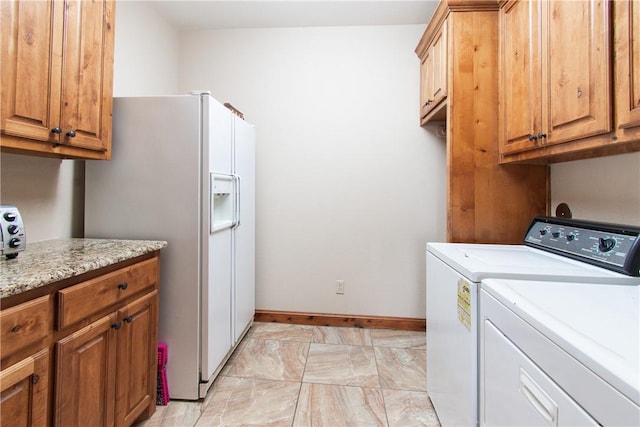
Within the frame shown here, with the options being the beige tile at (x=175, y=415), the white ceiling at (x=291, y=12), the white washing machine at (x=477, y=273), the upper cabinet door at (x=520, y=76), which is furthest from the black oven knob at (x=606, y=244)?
the white ceiling at (x=291, y=12)

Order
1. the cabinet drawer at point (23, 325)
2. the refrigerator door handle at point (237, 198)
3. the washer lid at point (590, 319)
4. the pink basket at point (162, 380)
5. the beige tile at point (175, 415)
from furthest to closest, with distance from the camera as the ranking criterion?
1. the refrigerator door handle at point (237, 198)
2. the pink basket at point (162, 380)
3. the beige tile at point (175, 415)
4. the cabinet drawer at point (23, 325)
5. the washer lid at point (590, 319)

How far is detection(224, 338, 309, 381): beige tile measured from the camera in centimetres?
200

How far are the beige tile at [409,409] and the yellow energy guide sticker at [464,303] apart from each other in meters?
0.79

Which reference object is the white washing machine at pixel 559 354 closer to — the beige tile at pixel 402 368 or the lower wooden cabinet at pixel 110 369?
the beige tile at pixel 402 368

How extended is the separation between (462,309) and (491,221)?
0.89 metres

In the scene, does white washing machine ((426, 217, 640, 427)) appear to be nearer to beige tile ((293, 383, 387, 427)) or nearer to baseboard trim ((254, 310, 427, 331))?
beige tile ((293, 383, 387, 427))

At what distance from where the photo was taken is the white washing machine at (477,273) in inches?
41.6

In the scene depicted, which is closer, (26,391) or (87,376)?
(26,391)

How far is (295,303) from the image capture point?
2820 mm

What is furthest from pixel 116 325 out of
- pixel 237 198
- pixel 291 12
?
pixel 291 12

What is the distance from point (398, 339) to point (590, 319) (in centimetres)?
201

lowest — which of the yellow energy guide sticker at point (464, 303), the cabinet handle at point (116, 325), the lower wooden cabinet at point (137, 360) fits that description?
the lower wooden cabinet at point (137, 360)

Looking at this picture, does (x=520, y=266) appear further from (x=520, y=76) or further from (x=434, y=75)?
(x=434, y=75)

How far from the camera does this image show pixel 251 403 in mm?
1715
